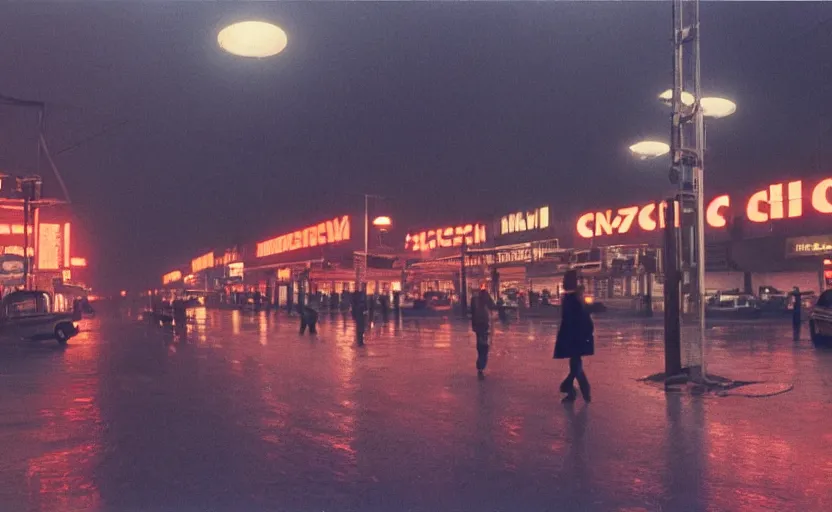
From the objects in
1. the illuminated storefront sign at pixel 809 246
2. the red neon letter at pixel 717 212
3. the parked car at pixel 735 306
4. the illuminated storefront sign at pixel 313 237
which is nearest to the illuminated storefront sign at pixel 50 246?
the illuminated storefront sign at pixel 313 237

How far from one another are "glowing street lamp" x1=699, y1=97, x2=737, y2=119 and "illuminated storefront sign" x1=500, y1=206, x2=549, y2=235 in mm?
40792

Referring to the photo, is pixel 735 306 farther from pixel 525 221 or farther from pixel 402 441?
pixel 402 441

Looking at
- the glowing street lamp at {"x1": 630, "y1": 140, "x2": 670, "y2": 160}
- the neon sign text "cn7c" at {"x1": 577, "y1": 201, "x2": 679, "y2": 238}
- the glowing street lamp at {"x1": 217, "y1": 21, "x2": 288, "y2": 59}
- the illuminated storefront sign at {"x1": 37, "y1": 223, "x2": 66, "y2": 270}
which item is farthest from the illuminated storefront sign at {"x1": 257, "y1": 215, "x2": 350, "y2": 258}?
the glowing street lamp at {"x1": 217, "y1": 21, "x2": 288, "y2": 59}

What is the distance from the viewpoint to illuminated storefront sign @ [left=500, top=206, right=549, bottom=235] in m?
54.4

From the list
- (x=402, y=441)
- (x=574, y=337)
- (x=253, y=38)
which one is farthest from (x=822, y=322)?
(x=253, y=38)

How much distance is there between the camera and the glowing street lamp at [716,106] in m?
13.2

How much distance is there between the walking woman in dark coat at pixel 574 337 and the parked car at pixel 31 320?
19637 millimetres

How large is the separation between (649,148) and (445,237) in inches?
2015

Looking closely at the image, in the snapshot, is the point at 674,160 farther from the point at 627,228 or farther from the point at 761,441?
the point at 627,228

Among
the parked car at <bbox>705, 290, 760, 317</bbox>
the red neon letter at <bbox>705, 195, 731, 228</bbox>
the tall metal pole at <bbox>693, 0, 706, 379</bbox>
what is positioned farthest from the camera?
the parked car at <bbox>705, 290, 760, 317</bbox>

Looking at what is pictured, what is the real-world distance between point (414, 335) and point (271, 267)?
52.7 metres

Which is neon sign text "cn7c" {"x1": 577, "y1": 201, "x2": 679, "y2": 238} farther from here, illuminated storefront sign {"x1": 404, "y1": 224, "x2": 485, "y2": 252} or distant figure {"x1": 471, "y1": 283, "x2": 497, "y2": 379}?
distant figure {"x1": 471, "y1": 283, "x2": 497, "y2": 379}

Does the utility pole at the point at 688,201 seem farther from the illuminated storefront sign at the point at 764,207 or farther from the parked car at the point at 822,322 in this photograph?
the illuminated storefront sign at the point at 764,207

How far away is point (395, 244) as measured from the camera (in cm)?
7700
